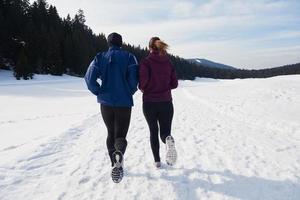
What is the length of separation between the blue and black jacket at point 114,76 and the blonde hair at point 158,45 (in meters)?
0.46

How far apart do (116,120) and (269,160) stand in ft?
9.45

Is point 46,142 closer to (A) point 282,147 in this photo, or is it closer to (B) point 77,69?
(A) point 282,147

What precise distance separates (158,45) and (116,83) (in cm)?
90

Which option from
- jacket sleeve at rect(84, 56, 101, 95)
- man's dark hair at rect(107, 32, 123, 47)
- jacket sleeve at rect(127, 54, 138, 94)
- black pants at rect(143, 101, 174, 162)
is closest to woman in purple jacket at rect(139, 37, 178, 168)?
black pants at rect(143, 101, 174, 162)

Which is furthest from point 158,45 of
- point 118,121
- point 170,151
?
point 170,151

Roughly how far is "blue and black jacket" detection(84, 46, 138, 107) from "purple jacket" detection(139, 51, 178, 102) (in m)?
0.21

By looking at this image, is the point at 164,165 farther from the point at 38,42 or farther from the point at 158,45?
the point at 38,42

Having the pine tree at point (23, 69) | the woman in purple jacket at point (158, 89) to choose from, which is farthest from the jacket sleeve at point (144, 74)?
the pine tree at point (23, 69)

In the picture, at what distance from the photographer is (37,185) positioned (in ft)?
18.6

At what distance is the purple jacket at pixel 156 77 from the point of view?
592cm

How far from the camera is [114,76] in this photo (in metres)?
5.67

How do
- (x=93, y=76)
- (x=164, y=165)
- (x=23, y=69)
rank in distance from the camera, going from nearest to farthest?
(x=93, y=76) < (x=164, y=165) < (x=23, y=69)

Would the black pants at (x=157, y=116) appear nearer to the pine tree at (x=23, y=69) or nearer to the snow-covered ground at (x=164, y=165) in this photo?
the snow-covered ground at (x=164, y=165)

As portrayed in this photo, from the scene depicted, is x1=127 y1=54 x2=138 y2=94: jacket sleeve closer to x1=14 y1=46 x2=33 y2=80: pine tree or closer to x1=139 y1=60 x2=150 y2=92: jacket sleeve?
x1=139 y1=60 x2=150 y2=92: jacket sleeve
